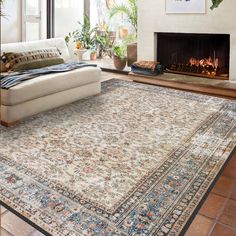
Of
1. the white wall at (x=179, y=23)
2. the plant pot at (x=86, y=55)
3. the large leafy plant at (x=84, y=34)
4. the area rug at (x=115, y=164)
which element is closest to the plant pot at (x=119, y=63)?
the white wall at (x=179, y=23)

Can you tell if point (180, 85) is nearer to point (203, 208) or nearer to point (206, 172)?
point (206, 172)

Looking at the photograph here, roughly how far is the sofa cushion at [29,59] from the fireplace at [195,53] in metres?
2.00

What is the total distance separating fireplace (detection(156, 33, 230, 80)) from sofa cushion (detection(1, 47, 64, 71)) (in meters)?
2.00

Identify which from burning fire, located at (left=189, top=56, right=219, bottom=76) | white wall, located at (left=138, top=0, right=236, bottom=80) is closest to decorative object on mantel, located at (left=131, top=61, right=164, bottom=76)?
white wall, located at (left=138, top=0, right=236, bottom=80)

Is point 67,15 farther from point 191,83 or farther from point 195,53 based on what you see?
point 191,83

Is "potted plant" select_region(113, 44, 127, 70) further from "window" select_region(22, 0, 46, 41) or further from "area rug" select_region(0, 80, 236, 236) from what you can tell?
"area rug" select_region(0, 80, 236, 236)

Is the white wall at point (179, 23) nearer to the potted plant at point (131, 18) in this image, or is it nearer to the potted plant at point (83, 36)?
the potted plant at point (131, 18)

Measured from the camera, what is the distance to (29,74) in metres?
3.47

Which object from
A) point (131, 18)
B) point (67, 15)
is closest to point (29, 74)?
point (131, 18)

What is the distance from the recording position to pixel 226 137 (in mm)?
2889

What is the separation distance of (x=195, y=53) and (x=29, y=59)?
8.54ft

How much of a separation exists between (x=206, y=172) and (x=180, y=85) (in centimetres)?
252

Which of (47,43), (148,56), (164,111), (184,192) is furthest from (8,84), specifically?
(148,56)

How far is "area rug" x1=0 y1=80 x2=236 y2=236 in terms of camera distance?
1.79 m
